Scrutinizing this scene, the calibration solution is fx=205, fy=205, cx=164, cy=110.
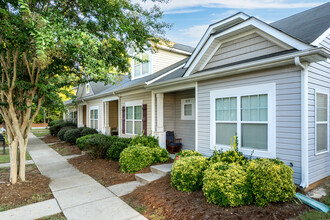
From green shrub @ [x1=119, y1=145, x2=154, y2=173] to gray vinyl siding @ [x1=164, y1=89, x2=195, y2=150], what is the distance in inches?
106

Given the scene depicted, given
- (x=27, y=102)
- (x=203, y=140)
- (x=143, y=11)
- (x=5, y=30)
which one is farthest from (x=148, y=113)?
(x=5, y=30)

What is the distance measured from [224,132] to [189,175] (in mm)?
1925

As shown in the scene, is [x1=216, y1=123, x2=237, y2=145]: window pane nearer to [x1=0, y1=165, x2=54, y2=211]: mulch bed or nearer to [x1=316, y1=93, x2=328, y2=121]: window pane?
[x1=316, y1=93, x2=328, y2=121]: window pane

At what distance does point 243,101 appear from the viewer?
5.32m

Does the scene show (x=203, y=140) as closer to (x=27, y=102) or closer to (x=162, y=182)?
(x=162, y=182)

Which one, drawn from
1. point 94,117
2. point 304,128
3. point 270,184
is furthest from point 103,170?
point 94,117

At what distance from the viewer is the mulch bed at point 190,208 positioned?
11.1 feet

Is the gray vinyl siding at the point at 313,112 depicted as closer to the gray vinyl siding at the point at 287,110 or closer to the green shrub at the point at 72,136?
the gray vinyl siding at the point at 287,110

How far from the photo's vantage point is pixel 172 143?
9.13 meters

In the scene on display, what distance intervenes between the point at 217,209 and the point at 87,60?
4.18 m

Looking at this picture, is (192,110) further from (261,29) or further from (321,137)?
(321,137)

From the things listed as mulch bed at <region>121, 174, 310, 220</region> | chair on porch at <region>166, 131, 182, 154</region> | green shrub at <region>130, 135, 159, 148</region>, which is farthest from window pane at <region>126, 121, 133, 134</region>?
mulch bed at <region>121, 174, 310, 220</region>

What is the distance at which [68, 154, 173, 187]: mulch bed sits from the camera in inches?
229

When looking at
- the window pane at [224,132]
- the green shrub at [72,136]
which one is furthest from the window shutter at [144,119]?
the green shrub at [72,136]
